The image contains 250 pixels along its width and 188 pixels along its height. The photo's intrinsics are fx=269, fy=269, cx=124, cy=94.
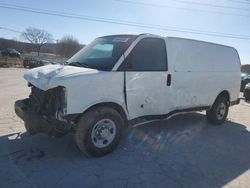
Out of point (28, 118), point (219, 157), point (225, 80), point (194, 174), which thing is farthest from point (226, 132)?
point (28, 118)

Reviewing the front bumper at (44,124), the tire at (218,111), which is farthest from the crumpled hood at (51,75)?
the tire at (218,111)

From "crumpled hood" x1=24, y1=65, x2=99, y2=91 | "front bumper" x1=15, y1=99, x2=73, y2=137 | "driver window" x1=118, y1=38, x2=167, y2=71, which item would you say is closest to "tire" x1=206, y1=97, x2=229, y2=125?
"driver window" x1=118, y1=38, x2=167, y2=71

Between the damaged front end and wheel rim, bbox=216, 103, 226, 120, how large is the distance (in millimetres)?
4598

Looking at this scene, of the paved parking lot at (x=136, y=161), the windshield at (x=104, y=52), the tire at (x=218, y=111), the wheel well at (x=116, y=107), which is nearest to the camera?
the paved parking lot at (x=136, y=161)

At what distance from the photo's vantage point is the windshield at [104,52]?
469 cm

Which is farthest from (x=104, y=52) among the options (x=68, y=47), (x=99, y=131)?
(x=68, y=47)

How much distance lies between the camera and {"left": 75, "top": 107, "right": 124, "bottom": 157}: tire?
428cm

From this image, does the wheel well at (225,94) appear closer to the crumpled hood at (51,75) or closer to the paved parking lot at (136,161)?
the paved parking lot at (136,161)

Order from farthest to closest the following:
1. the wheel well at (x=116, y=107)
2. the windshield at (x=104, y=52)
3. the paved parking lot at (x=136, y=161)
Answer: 1. the windshield at (x=104, y=52)
2. the wheel well at (x=116, y=107)
3. the paved parking lot at (x=136, y=161)

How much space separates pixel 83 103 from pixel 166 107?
2072mm

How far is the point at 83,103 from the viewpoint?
13.7ft

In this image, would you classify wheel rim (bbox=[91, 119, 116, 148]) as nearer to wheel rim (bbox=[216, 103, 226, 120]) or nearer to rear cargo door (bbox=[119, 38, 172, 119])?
rear cargo door (bbox=[119, 38, 172, 119])

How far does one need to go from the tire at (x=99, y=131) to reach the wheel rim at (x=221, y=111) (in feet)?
11.9

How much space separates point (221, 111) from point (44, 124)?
16.6 ft
